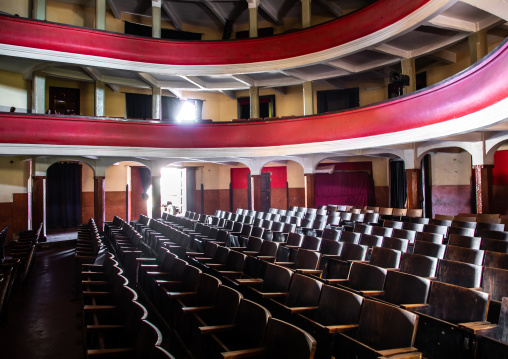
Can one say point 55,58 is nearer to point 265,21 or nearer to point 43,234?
point 43,234

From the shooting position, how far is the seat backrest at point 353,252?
437 cm

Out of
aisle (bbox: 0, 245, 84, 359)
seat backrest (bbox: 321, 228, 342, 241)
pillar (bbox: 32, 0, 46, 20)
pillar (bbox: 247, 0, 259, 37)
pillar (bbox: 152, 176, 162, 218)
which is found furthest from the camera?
pillar (bbox: 247, 0, 259, 37)

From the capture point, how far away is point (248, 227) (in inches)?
265

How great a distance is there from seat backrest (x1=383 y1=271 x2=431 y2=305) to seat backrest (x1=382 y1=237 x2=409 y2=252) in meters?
1.43

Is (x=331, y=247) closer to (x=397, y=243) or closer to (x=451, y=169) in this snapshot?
(x=397, y=243)

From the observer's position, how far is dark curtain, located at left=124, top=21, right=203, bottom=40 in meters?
12.8

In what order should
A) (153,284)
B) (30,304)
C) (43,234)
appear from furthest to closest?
1. (43,234)
2. (30,304)
3. (153,284)

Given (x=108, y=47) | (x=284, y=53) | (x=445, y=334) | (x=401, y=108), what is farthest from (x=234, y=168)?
(x=445, y=334)

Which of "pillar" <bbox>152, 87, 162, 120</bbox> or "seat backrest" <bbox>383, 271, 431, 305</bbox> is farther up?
"pillar" <bbox>152, 87, 162, 120</bbox>

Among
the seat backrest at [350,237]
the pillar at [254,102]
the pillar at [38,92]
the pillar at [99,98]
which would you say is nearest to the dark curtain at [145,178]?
the pillar at [99,98]

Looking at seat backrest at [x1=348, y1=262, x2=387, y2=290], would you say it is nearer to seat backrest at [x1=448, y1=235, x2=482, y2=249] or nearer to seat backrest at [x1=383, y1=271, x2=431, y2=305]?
seat backrest at [x1=383, y1=271, x2=431, y2=305]

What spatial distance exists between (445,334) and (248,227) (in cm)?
449

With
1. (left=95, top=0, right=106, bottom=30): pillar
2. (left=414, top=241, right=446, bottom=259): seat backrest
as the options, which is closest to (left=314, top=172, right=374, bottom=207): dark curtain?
(left=95, top=0, right=106, bottom=30): pillar

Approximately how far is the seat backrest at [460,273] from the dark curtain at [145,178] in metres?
11.6
